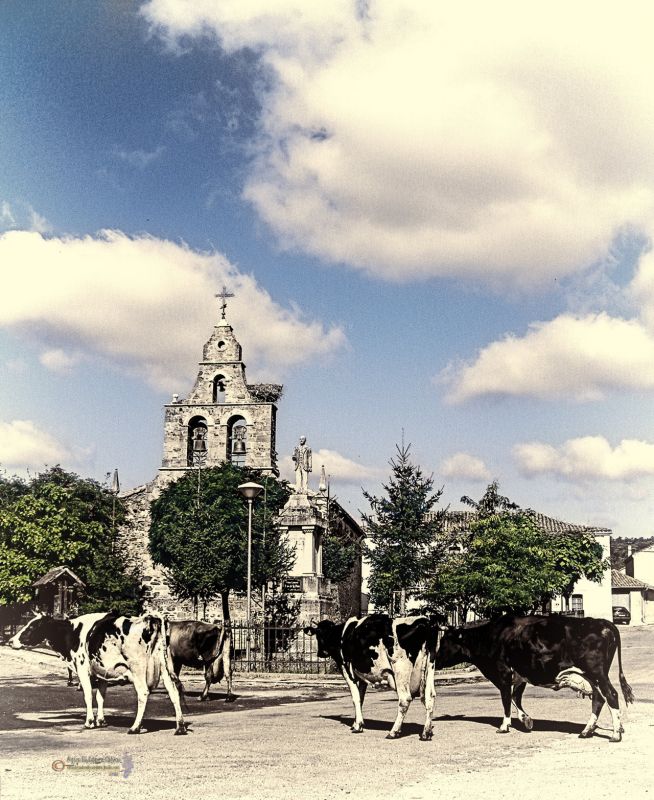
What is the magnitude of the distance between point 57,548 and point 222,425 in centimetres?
1380

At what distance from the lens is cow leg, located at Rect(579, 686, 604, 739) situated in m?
9.62

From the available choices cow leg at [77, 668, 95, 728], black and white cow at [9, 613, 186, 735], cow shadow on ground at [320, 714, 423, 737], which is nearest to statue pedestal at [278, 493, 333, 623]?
cow shadow on ground at [320, 714, 423, 737]

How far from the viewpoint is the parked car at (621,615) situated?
70.6 meters

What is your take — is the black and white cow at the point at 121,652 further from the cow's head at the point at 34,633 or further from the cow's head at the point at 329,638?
the cow's head at the point at 329,638

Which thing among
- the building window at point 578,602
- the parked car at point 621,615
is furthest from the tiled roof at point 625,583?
the building window at point 578,602

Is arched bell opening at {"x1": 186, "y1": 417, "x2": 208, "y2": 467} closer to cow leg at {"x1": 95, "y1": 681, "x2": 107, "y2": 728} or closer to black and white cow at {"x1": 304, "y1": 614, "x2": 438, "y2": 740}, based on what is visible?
cow leg at {"x1": 95, "y1": 681, "x2": 107, "y2": 728}

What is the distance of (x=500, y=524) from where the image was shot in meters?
34.5

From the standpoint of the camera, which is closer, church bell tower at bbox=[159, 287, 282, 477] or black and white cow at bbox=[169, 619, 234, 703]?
black and white cow at bbox=[169, 619, 234, 703]

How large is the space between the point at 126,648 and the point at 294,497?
17.0 metres

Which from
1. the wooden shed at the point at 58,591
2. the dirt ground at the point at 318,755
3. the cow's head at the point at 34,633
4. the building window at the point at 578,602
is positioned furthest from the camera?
the building window at the point at 578,602

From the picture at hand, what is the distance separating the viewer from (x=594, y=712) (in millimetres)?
9734

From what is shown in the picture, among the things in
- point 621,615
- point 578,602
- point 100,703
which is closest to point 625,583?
point 621,615

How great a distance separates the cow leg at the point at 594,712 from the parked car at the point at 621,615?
6505cm

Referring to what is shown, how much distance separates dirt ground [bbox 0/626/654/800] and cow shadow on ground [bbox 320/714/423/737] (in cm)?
2
